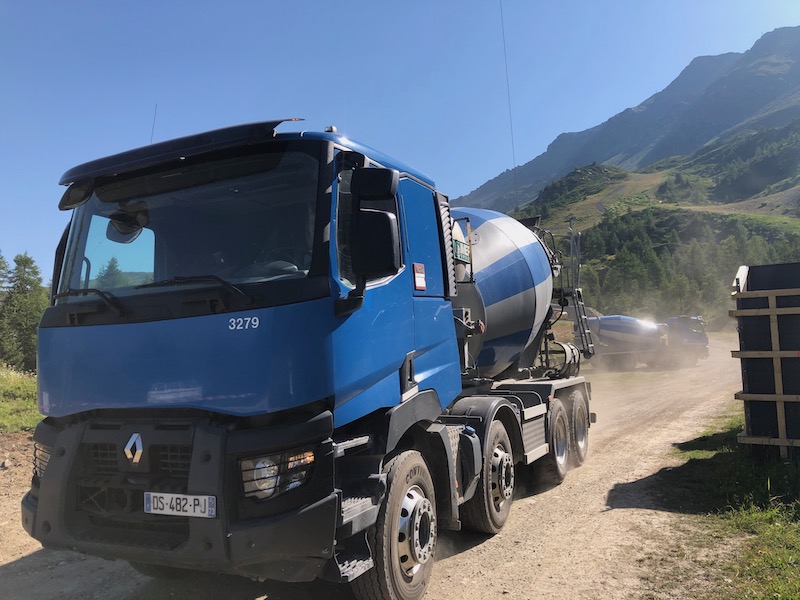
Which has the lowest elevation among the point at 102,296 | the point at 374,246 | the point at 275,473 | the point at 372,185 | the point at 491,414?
the point at 491,414

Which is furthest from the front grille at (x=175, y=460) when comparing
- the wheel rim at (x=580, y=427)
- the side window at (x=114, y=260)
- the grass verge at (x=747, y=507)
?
the wheel rim at (x=580, y=427)

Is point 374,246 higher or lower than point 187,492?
higher

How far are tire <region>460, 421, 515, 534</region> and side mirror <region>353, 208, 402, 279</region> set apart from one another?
9.11 ft

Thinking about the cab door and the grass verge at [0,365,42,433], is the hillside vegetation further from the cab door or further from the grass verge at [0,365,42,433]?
the grass verge at [0,365,42,433]

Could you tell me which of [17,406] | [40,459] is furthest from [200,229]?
[17,406]

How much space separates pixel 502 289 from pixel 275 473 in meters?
4.73

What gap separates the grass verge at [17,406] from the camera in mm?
9531

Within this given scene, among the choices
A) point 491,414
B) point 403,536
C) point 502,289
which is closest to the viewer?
point 403,536

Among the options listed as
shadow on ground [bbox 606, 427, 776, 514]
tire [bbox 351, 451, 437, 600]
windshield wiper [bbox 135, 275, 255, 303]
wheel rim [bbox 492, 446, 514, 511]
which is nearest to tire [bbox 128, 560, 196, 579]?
tire [bbox 351, 451, 437, 600]

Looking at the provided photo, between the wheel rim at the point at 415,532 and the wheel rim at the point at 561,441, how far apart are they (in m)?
3.96

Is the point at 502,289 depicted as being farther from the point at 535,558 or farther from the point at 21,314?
the point at 21,314

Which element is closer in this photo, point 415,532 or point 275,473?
point 275,473

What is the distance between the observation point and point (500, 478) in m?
5.72

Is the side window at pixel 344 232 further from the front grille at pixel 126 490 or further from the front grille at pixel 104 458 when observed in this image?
the front grille at pixel 104 458
